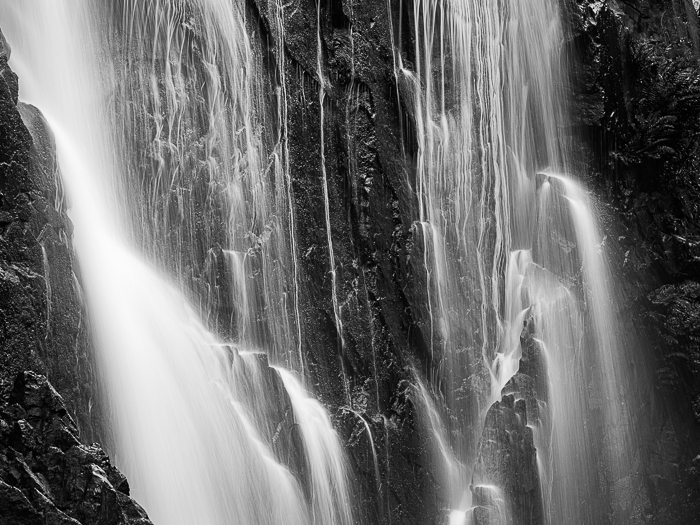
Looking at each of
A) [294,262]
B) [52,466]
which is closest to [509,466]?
[294,262]

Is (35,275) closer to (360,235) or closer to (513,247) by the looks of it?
(360,235)

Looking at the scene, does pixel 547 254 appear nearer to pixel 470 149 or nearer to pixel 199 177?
pixel 470 149

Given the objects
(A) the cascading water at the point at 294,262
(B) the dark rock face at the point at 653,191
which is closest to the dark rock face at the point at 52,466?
(A) the cascading water at the point at 294,262

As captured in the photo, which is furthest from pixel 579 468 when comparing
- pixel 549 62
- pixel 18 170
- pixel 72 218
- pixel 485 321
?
pixel 18 170

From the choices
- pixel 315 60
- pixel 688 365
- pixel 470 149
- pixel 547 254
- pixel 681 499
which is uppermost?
pixel 315 60

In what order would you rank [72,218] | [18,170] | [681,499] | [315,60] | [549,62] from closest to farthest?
[18,170] < [72,218] < [315,60] < [681,499] < [549,62]

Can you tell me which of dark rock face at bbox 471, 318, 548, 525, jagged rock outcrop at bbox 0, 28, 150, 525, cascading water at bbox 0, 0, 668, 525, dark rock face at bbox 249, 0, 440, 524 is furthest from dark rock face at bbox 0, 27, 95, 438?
dark rock face at bbox 471, 318, 548, 525

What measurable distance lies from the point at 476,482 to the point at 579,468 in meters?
3.34

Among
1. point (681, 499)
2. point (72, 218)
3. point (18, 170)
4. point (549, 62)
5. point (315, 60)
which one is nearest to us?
point (18, 170)

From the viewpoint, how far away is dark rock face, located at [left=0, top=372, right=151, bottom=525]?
11.8 m

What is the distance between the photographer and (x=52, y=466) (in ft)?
40.0

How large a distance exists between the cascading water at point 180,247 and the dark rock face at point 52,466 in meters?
2.21

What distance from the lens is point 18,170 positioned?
1355 centimetres

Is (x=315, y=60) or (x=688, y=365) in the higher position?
(x=315, y=60)
